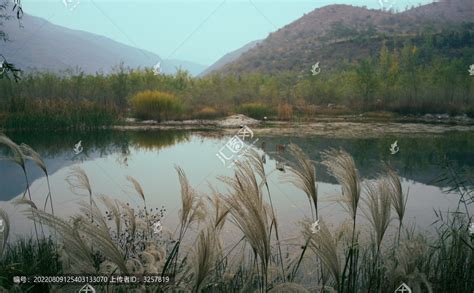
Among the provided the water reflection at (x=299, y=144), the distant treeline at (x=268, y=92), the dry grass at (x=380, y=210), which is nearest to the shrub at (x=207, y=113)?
the distant treeline at (x=268, y=92)

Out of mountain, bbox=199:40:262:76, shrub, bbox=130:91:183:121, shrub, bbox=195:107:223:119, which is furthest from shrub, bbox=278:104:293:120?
mountain, bbox=199:40:262:76

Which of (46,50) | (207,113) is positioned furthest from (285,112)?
(46,50)

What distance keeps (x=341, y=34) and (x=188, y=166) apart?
22909mm

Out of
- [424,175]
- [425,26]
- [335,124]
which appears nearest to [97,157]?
[424,175]

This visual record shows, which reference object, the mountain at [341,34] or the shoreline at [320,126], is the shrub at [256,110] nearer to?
the shoreline at [320,126]

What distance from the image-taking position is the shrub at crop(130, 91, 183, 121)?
545 inches

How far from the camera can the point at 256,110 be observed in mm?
15055

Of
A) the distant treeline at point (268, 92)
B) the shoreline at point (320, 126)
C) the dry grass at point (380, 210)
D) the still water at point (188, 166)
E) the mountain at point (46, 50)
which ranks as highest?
the mountain at point (46, 50)

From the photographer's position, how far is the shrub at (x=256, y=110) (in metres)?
15.0

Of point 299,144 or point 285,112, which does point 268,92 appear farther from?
point 299,144

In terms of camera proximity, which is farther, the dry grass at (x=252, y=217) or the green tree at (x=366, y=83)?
the green tree at (x=366, y=83)

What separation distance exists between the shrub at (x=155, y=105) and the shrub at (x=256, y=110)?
219cm

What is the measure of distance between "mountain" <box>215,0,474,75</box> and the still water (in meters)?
12.3

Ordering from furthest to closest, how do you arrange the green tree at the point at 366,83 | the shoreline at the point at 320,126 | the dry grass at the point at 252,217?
the green tree at the point at 366,83
the shoreline at the point at 320,126
the dry grass at the point at 252,217
